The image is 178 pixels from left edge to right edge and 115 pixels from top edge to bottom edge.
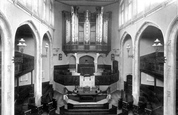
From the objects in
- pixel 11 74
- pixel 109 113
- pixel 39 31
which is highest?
pixel 39 31

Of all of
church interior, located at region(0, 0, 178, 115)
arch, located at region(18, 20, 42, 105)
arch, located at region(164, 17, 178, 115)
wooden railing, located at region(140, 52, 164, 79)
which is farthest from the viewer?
arch, located at region(18, 20, 42, 105)

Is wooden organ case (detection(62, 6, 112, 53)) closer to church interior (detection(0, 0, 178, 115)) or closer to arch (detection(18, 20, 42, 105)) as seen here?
church interior (detection(0, 0, 178, 115))

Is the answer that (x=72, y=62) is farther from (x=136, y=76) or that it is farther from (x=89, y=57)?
(x=136, y=76)

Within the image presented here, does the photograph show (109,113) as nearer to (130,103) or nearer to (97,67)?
(130,103)

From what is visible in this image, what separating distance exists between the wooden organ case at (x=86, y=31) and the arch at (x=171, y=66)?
9.43m

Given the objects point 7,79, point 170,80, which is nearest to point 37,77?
point 7,79

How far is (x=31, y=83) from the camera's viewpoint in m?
13.3

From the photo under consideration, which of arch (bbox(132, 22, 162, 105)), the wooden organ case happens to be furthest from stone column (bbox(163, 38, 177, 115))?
the wooden organ case

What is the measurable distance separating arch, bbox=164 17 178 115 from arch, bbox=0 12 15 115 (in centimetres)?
768

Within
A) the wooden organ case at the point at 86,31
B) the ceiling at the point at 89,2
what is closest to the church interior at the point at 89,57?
the ceiling at the point at 89,2

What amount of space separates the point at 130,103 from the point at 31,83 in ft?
29.0

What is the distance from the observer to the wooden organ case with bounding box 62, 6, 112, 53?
629 inches

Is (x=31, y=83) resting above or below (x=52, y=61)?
below

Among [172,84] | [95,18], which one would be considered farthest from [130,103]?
[95,18]
